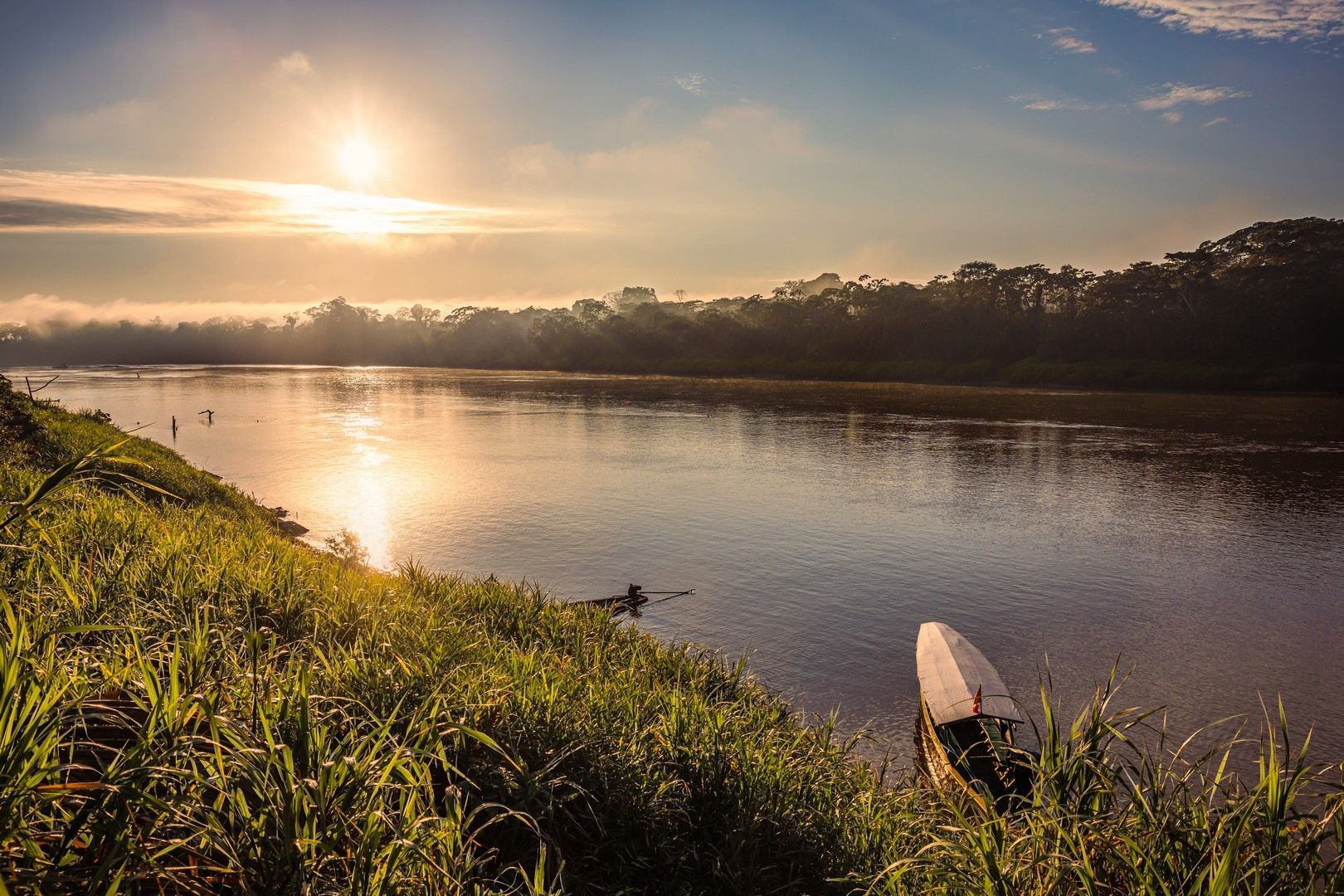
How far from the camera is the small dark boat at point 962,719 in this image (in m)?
12.5

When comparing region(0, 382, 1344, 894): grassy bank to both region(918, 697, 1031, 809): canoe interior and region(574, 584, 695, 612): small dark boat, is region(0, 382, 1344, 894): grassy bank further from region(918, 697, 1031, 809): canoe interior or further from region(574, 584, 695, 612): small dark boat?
region(574, 584, 695, 612): small dark boat

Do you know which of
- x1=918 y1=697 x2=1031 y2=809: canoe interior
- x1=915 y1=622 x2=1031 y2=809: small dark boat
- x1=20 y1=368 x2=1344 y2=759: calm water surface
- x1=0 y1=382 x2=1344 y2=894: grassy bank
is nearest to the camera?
x1=0 y1=382 x2=1344 y2=894: grassy bank

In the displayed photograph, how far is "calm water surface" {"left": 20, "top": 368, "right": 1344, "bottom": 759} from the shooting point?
19516 mm

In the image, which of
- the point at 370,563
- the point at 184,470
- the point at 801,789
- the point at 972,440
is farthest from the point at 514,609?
the point at 972,440

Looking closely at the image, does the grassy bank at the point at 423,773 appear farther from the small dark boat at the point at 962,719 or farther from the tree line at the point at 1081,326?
the tree line at the point at 1081,326

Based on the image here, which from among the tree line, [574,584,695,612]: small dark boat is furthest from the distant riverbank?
[574,584,695,612]: small dark boat

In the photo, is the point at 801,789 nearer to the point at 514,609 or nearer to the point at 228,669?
the point at 228,669

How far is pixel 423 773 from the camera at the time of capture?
5.05 metres

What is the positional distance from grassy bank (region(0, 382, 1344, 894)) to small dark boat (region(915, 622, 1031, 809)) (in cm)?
69

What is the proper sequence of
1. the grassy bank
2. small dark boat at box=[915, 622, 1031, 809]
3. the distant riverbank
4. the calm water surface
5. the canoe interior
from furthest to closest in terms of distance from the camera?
the distant riverbank, the calm water surface, small dark boat at box=[915, 622, 1031, 809], the canoe interior, the grassy bank

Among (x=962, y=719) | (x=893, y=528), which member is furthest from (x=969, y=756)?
(x=893, y=528)

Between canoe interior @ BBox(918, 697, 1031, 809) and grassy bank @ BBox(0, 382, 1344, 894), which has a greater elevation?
grassy bank @ BBox(0, 382, 1344, 894)

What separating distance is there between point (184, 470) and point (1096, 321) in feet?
415

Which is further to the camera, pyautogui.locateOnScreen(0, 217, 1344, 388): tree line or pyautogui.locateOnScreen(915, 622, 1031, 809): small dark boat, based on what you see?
pyautogui.locateOnScreen(0, 217, 1344, 388): tree line
